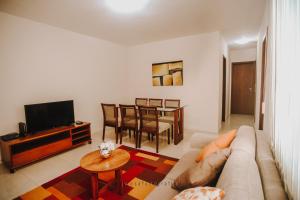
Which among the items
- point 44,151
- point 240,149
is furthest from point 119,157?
point 44,151

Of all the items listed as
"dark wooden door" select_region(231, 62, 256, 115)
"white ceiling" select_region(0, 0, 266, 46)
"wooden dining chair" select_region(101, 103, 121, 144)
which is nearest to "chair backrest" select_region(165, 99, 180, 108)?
"wooden dining chair" select_region(101, 103, 121, 144)

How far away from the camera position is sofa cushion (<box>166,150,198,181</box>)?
5.22 ft

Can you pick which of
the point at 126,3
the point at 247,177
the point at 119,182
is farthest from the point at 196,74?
the point at 247,177

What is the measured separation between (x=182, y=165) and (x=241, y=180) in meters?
0.94

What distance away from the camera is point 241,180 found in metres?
0.88

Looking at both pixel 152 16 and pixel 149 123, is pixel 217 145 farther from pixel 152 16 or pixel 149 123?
pixel 152 16

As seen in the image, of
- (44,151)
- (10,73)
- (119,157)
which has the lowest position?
(44,151)

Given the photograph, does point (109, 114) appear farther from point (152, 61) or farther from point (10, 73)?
point (152, 61)

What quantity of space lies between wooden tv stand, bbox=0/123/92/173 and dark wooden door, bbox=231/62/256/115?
5.93m

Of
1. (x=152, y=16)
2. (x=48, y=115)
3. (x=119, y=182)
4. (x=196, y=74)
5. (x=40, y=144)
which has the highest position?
(x=152, y=16)

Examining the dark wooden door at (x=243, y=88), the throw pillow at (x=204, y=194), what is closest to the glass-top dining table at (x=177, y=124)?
the throw pillow at (x=204, y=194)

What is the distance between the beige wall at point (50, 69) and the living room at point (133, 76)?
2 cm

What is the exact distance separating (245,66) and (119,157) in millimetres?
6367

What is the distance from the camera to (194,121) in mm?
4492
